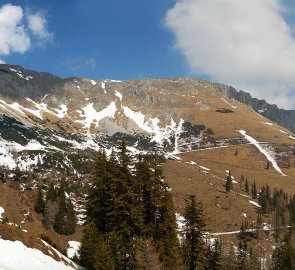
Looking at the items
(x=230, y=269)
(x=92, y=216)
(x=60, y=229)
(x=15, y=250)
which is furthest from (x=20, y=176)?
(x=15, y=250)

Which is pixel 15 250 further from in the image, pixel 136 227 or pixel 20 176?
pixel 20 176

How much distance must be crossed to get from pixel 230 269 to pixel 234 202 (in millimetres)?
86897

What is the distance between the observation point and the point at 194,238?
4700 centimetres

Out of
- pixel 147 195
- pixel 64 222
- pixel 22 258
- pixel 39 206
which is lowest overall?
pixel 64 222

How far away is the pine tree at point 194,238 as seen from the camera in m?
46.9

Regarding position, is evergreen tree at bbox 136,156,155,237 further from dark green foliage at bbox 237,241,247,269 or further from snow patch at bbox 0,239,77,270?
dark green foliage at bbox 237,241,247,269

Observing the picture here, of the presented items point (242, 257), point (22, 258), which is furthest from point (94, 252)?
point (242, 257)

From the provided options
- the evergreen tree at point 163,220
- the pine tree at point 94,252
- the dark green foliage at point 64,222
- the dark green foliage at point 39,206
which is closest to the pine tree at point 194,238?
the evergreen tree at point 163,220

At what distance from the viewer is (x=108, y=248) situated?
4106cm

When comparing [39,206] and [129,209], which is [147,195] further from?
[39,206]

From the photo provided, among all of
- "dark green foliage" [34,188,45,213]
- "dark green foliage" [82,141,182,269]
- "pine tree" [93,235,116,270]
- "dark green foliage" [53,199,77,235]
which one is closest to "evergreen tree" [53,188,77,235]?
"dark green foliage" [53,199,77,235]

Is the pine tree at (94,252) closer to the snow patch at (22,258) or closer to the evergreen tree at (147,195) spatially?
the evergreen tree at (147,195)

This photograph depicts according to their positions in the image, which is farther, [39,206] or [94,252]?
[39,206]

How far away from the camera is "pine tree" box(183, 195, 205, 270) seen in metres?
46.9
